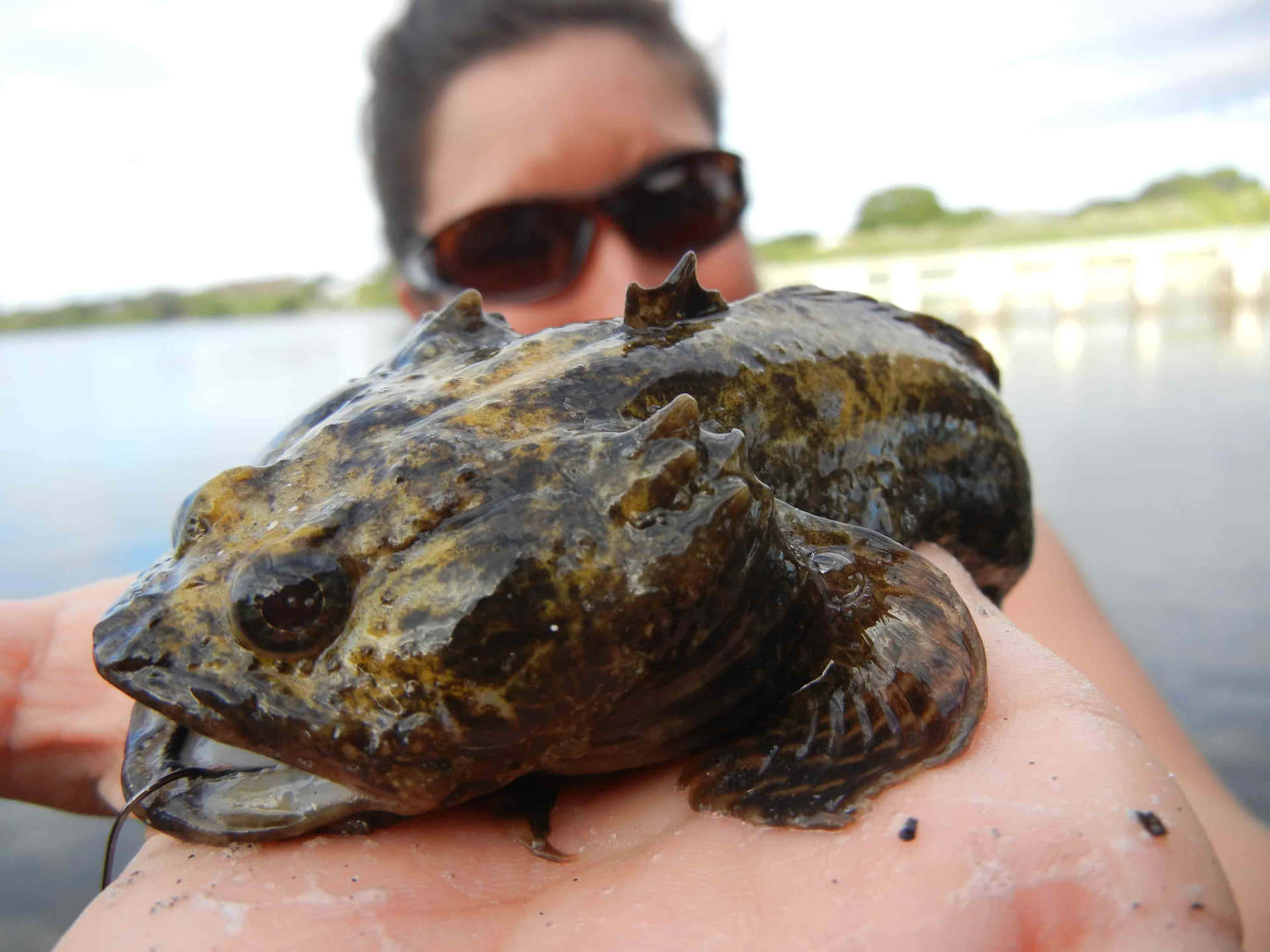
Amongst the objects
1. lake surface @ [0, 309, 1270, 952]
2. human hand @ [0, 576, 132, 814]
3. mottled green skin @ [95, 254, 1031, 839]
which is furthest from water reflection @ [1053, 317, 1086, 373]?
human hand @ [0, 576, 132, 814]

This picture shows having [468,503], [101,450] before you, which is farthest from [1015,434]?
[101,450]

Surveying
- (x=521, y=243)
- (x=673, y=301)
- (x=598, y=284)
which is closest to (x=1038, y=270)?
(x=598, y=284)

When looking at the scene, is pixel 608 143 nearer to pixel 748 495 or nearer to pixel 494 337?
pixel 494 337

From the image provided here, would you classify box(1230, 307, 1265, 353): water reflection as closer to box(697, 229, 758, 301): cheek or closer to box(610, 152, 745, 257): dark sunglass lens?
box(697, 229, 758, 301): cheek

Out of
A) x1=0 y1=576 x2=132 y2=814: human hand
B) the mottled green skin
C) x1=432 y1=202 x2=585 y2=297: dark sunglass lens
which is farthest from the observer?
x1=432 y1=202 x2=585 y2=297: dark sunglass lens

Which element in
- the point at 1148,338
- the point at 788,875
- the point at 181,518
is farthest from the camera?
the point at 1148,338

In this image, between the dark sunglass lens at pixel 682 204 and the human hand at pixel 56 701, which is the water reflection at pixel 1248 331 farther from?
the human hand at pixel 56 701

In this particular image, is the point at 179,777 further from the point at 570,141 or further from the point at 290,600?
the point at 570,141
